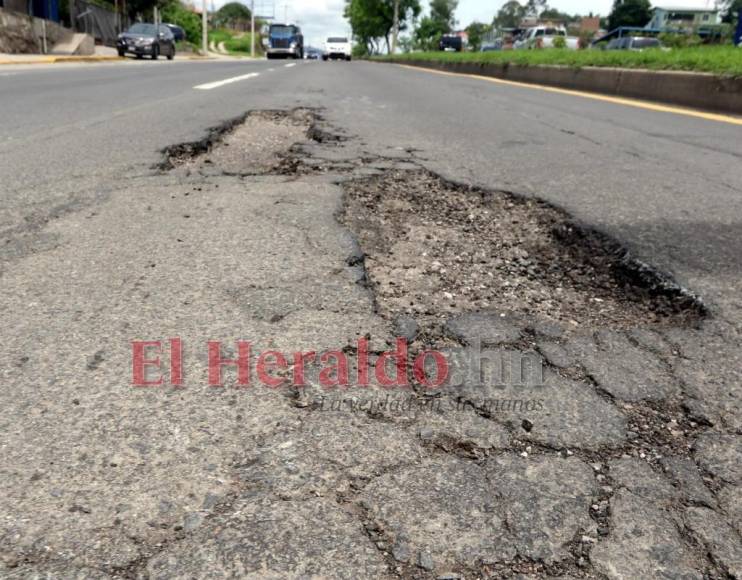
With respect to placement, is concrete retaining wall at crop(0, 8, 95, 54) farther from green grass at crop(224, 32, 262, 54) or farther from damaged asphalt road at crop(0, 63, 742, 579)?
green grass at crop(224, 32, 262, 54)

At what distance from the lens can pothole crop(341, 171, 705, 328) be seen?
2146 mm

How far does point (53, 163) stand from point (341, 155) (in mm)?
1948

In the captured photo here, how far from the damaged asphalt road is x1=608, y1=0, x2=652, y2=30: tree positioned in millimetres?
75649

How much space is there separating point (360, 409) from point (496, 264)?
133 cm

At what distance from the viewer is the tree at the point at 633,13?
67312 mm

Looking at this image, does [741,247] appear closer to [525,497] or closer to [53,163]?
[525,497]

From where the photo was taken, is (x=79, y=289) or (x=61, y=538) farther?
(x=79, y=289)

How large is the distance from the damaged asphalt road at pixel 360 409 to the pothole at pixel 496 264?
0.6 inches

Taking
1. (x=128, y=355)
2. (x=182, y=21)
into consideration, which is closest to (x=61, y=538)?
(x=128, y=355)

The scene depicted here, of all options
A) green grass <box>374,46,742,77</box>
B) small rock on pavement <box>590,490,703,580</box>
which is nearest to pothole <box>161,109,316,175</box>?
small rock on pavement <box>590,490,703,580</box>

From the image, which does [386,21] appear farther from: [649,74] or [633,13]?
[649,74]

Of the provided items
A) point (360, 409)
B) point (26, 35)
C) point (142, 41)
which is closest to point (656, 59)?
point (360, 409)

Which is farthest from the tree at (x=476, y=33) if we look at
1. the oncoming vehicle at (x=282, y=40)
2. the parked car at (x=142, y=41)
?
the parked car at (x=142, y=41)

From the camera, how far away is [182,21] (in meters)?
51.6
